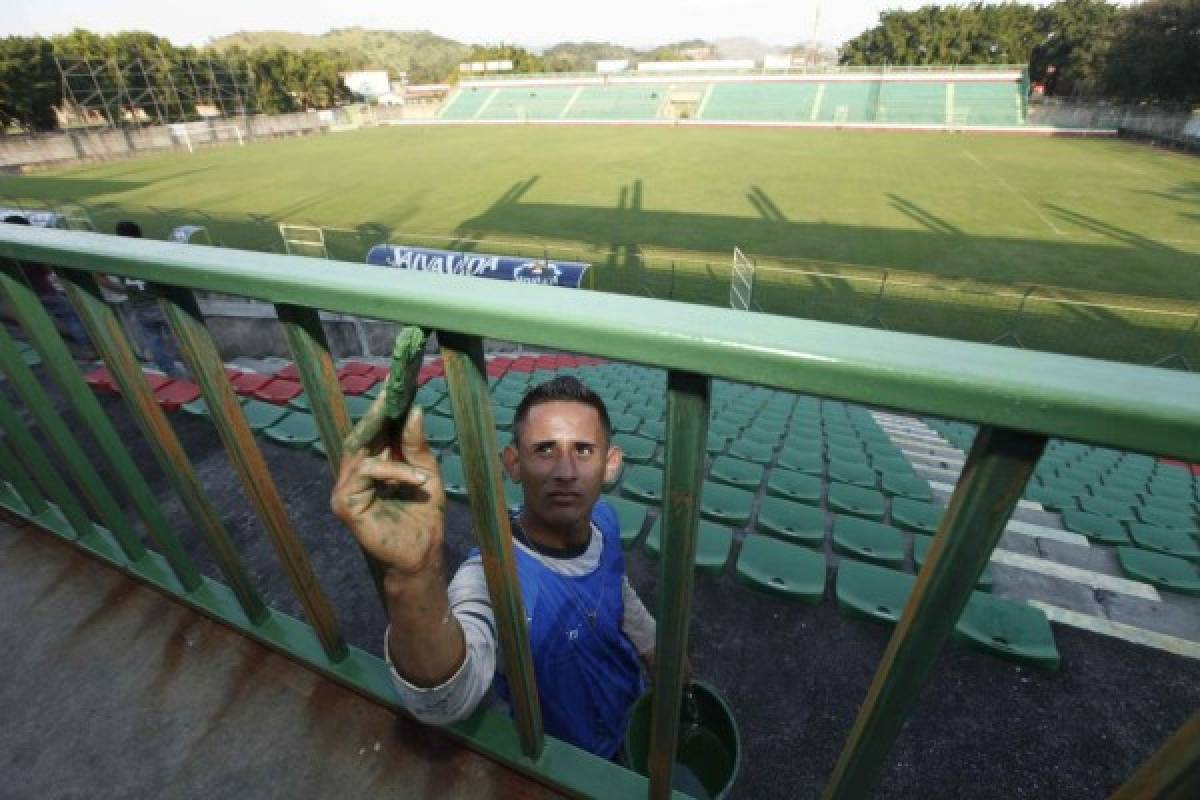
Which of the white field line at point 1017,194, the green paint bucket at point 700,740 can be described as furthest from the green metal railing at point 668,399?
the white field line at point 1017,194

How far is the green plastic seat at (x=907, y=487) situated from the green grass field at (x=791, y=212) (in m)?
7.94

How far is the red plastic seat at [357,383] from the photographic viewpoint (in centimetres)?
610

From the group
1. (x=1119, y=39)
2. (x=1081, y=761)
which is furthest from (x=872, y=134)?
(x=1081, y=761)

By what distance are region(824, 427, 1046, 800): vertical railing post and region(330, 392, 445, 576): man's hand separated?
0.78 metres

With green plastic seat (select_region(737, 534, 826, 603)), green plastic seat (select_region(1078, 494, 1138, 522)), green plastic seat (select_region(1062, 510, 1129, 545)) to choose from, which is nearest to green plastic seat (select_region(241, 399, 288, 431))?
green plastic seat (select_region(737, 534, 826, 603))

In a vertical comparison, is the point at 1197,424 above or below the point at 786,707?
above

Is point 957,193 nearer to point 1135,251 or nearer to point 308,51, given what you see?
point 1135,251

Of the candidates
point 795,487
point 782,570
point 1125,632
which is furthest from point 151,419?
point 1125,632

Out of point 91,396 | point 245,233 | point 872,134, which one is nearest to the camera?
point 91,396

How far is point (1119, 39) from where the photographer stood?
40.7 m

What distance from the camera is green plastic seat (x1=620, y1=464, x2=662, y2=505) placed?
395 centimetres

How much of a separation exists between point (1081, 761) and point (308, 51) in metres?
83.3

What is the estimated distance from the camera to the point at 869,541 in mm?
3457

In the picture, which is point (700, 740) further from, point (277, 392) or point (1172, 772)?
point (277, 392)
